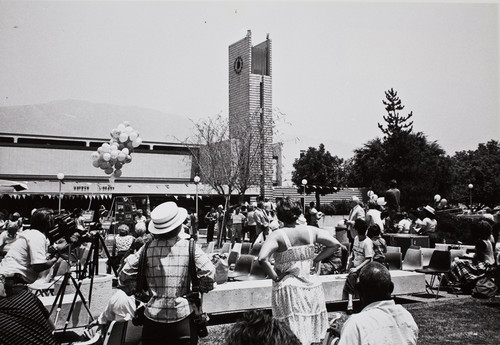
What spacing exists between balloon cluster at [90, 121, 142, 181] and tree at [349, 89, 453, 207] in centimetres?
4187

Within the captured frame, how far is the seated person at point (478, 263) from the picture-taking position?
931 cm

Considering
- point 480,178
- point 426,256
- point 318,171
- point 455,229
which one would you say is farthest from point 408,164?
point 426,256

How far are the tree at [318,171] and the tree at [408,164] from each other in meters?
8.72

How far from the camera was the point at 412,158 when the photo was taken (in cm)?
5866

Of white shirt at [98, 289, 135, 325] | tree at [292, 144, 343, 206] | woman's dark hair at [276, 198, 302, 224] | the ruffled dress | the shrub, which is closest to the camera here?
white shirt at [98, 289, 135, 325]

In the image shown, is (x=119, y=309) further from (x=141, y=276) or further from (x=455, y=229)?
(x=455, y=229)

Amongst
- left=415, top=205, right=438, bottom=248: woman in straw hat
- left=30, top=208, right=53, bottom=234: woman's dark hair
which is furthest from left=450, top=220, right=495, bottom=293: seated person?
left=30, top=208, right=53, bottom=234: woman's dark hair

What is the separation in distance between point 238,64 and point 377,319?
71570 mm

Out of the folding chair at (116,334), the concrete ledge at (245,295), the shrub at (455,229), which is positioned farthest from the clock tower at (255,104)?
the folding chair at (116,334)

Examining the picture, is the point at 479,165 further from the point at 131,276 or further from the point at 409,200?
the point at 131,276

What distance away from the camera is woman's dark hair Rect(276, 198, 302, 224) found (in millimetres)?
4613

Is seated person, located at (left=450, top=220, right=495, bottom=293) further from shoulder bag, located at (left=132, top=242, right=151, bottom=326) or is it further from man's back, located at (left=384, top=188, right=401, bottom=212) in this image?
shoulder bag, located at (left=132, top=242, right=151, bottom=326)

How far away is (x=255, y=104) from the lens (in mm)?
65500

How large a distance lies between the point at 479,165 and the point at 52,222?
86.3m
